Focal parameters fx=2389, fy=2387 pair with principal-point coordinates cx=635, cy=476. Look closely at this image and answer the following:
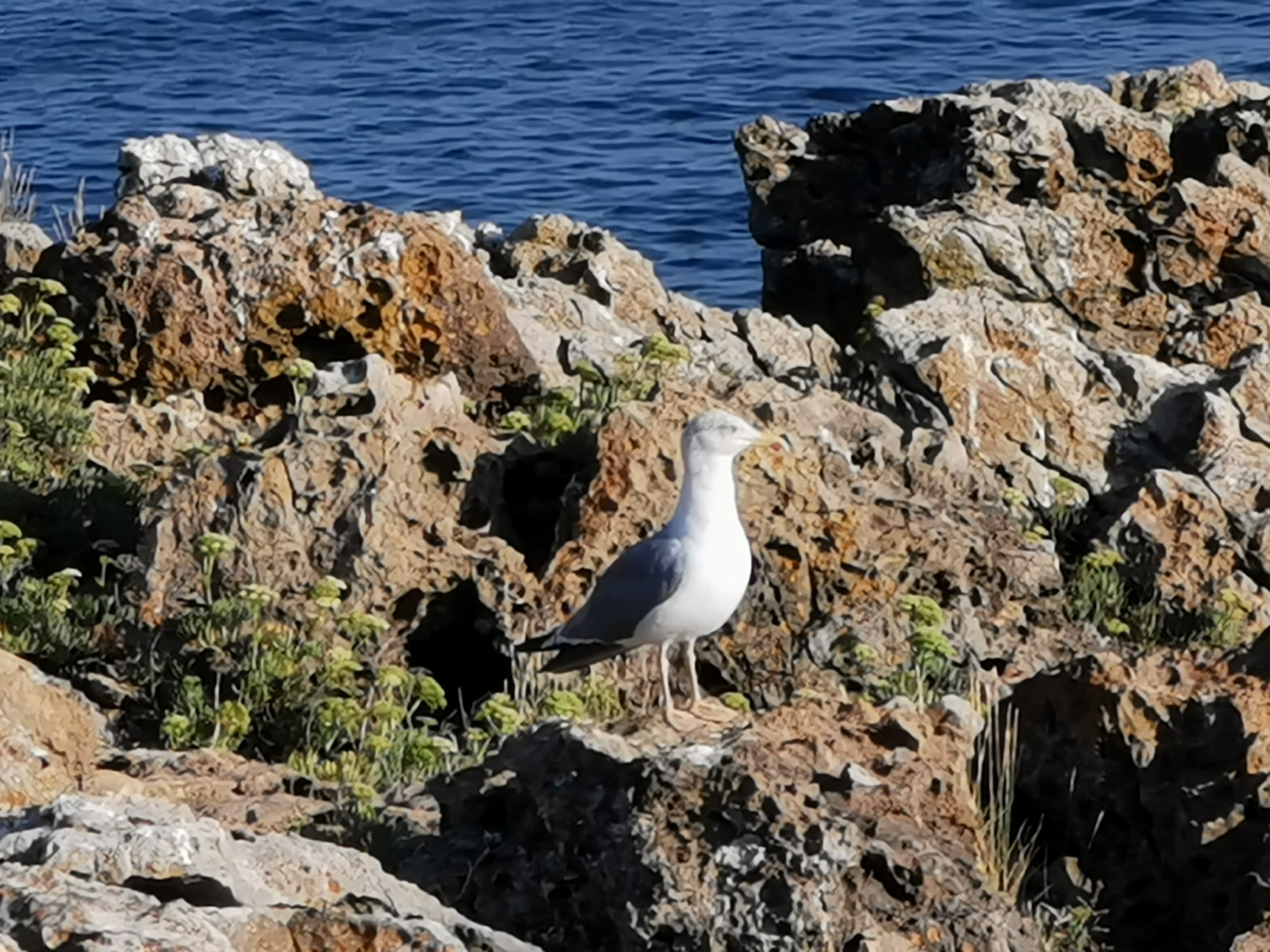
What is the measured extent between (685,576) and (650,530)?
1.00 metres

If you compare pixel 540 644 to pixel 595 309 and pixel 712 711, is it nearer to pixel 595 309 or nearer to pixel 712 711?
pixel 712 711

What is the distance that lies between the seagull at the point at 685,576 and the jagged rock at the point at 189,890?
2.07 metres

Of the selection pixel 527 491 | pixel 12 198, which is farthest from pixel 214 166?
pixel 527 491

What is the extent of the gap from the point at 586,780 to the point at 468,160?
1803 cm

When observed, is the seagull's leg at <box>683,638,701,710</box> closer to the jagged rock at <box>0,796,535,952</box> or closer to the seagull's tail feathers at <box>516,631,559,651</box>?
the seagull's tail feathers at <box>516,631,559,651</box>

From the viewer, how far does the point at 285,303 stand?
9.45 m

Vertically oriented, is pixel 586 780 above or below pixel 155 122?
above

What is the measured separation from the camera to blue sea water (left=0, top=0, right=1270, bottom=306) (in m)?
21.6

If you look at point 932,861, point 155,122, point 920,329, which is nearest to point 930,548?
point 920,329

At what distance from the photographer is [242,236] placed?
9.66 m

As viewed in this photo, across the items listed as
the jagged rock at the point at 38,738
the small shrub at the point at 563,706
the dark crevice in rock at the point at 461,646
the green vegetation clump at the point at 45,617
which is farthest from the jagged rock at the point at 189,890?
the green vegetation clump at the point at 45,617

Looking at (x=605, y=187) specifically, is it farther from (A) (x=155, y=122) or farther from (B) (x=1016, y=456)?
(B) (x=1016, y=456)

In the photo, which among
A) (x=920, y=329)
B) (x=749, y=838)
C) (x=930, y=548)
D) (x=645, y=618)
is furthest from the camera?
(x=920, y=329)

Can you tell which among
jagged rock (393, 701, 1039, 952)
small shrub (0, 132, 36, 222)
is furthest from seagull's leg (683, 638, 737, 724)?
small shrub (0, 132, 36, 222)
